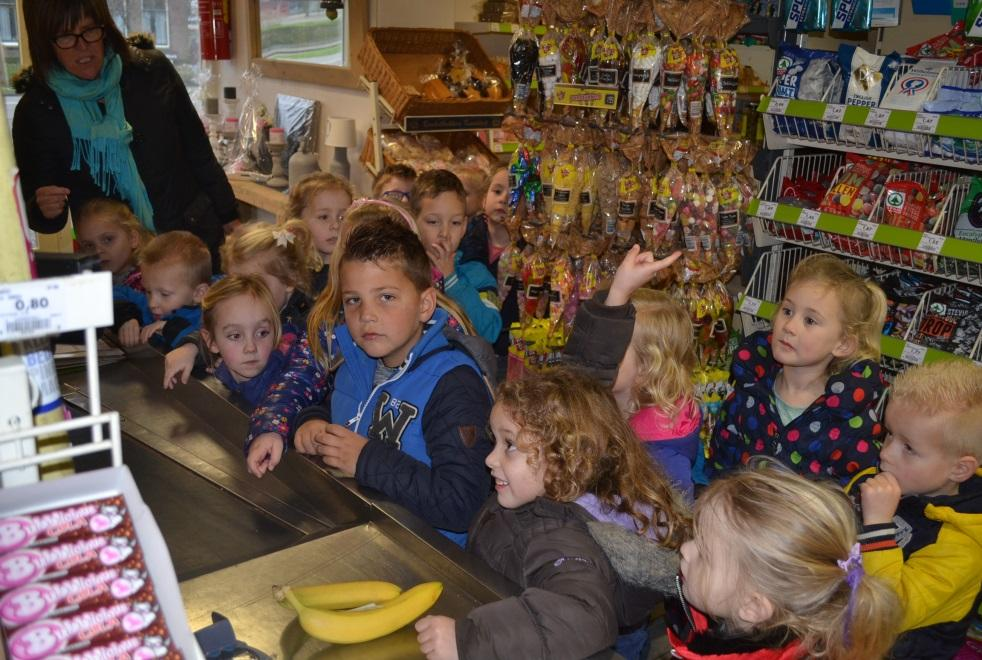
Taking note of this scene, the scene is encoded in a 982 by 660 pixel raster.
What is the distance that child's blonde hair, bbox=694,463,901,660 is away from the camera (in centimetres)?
131

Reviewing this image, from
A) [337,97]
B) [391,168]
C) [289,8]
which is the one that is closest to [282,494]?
[391,168]

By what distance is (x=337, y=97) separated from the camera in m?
6.25

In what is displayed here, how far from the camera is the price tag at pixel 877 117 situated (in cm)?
298

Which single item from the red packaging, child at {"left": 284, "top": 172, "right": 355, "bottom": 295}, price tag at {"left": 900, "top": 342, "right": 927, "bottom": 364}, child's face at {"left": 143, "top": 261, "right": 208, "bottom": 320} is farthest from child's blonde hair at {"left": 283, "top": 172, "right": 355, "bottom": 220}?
the red packaging

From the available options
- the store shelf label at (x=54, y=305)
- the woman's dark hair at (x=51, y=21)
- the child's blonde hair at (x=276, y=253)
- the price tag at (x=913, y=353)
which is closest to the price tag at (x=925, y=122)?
the price tag at (x=913, y=353)

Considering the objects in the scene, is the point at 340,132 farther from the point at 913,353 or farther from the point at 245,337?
the point at 913,353

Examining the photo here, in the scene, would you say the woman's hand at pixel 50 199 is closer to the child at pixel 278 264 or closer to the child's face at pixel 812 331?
the child at pixel 278 264

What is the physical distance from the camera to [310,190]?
11.9ft

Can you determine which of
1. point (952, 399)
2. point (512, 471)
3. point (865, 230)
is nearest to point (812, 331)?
point (952, 399)

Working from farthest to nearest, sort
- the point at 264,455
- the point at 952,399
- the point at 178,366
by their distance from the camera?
the point at 178,366
the point at 952,399
the point at 264,455

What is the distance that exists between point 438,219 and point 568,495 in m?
2.25

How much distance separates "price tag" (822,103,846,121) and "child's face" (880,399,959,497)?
139 centimetres

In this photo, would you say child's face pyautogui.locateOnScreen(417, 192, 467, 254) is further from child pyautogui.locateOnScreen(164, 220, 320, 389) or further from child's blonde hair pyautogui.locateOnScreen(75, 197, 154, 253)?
child's blonde hair pyautogui.locateOnScreen(75, 197, 154, 253)

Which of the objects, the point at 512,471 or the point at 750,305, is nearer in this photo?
the point at 512,471
